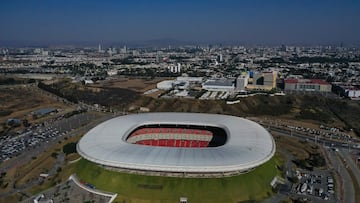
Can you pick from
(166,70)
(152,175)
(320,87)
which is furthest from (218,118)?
(166,70)

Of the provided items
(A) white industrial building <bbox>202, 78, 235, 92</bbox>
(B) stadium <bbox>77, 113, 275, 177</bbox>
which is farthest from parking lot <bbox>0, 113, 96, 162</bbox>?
(A) white industrial building <bbox>202, 78, 235, 92</bbox>

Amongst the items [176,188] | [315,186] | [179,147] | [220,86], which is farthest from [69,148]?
[220,86]

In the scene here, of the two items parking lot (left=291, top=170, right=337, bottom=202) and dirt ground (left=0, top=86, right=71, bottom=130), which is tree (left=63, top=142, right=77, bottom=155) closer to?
dirt ground (left=0, top=86, right=71, bottom=130)

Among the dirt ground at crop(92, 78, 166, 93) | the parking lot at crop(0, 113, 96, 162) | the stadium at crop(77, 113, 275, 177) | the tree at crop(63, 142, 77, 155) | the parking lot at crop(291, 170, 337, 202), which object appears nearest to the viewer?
the stadium at crop(77, 113, 275, 177)

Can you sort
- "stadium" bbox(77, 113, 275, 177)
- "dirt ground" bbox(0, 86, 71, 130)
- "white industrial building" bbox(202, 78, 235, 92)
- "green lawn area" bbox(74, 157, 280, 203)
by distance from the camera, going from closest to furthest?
1. "stadium" bbox(77, 113, 275, 177)
2. "green lawn area" bbox(74, 157, 280, 203)
3. "dirt ground" bbox(0, 86, 71, 130)
4. "white industrial building" bbox(202, 78, 235, 92)

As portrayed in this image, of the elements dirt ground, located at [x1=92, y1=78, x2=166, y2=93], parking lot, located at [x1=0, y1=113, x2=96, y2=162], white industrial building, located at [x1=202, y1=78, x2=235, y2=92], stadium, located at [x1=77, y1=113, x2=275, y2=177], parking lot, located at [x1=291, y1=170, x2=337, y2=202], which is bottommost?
parking lot, located at [x1=0, y1=113, x2=96, y2=162]

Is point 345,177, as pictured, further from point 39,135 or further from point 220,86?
point 220,86

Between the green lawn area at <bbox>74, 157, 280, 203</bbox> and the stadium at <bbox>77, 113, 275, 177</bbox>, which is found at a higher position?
the stadium at <bbox>77, 113, 275, 177</bbox>
